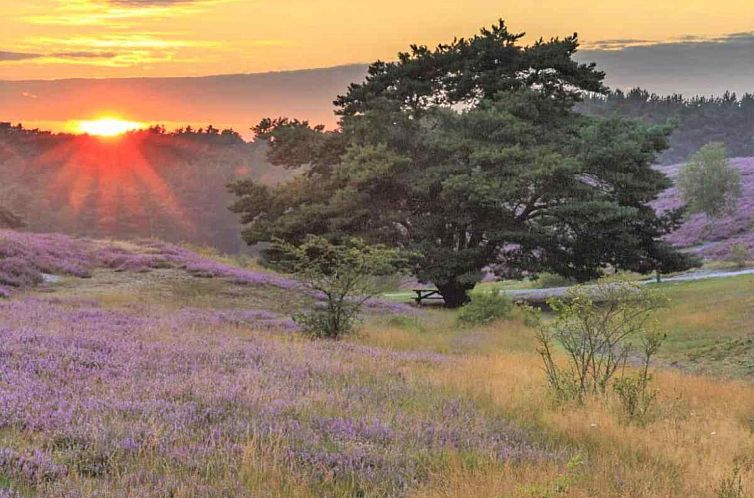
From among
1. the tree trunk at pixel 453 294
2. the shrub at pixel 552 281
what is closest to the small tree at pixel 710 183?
the shrub at pixel 552 281

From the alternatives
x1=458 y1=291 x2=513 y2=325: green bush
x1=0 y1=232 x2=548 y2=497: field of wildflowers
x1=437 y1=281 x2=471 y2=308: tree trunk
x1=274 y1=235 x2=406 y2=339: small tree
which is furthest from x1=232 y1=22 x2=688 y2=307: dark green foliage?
x1=0 y1=232 x2=548 y2=497: field of wildflowers

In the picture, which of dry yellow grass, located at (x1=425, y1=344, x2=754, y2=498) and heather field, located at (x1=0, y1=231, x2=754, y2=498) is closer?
heather field, located at (x1=0, y1=231, x2=754, y2=498)

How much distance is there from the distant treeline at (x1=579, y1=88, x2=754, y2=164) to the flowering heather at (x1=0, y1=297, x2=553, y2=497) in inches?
5379

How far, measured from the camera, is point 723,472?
18.3ft

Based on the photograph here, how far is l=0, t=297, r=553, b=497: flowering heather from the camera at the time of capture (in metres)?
4.61

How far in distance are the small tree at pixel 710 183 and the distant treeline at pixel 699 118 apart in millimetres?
73570

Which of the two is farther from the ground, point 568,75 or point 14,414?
point 568,75

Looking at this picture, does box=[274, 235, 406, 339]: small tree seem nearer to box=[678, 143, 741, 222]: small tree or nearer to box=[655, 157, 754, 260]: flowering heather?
box=[655, 157, 754, 260]: flowering heather

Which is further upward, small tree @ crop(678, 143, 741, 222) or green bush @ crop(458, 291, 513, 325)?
small tree @ crop(678, 143, 741, 222)

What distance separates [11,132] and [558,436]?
155 m

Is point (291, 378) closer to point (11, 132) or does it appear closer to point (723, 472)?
point (723, 472)

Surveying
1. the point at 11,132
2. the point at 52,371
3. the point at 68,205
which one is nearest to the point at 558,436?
the point at 52,371

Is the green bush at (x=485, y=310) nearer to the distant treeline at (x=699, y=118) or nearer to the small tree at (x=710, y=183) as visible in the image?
the small tree at (x=710, y=183)

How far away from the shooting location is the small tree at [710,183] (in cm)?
5981
